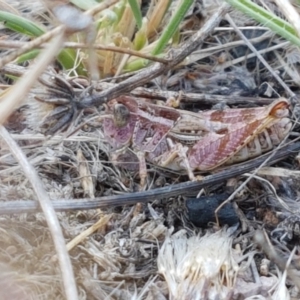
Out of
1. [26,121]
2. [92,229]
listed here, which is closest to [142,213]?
[92,229]

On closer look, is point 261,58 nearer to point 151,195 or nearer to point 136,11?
point 136,11

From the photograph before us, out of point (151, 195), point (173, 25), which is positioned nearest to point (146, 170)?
point (151, 195)

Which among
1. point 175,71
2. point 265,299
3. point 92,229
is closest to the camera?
point 265,299

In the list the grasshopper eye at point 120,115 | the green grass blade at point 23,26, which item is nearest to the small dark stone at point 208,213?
the grasshopper eye at point 120,115

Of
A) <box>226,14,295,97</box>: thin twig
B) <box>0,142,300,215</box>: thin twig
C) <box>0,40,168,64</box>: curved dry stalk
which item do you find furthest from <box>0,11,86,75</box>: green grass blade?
<box>226,14,295,97</box>: thin twig

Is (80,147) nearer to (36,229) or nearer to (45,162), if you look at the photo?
(45,162)

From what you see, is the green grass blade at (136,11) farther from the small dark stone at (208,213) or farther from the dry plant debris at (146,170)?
the small dark stone at (208,213)

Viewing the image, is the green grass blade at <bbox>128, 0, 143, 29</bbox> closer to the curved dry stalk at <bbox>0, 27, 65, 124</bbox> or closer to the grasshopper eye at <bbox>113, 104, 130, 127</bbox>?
the grasshopper eye at <bbox>113, 104, 130, 127</bbox>
